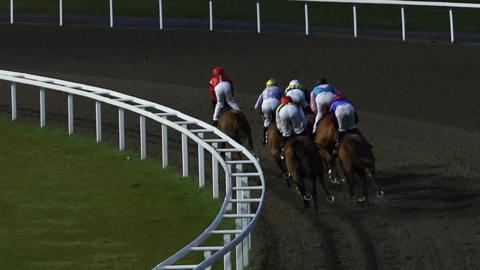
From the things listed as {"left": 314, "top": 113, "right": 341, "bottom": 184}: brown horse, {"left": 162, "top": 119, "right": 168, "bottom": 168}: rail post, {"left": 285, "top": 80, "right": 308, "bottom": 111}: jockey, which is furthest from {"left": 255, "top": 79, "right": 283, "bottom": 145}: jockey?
{"left": 162, "top": 119, "right": 168, "bottom": 168}: rail post

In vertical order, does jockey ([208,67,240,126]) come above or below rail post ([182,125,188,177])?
above

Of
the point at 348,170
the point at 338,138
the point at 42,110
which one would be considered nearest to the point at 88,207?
the point at 348,170

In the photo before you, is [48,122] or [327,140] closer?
[327,140]

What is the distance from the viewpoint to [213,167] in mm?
19656

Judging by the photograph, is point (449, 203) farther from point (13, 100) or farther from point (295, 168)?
point (13, 100)

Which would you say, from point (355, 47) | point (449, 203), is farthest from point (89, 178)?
point (355, 47)

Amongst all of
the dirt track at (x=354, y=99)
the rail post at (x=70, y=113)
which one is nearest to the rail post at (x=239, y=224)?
the dirt track at (x=354, y=99)

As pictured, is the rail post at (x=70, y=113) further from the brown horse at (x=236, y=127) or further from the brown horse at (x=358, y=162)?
the brown horse at (x=358, y=162)

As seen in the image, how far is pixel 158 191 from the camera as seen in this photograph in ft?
66.5

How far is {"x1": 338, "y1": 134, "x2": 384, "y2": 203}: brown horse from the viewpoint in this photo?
63.6 feet

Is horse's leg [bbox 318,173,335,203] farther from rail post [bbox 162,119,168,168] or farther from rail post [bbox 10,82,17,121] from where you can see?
rail post [bbox 10,82,17,121]

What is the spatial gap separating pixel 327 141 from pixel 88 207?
3.14 metres

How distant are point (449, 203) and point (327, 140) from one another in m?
2.07

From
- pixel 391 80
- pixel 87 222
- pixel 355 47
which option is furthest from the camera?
pixel 355 47
